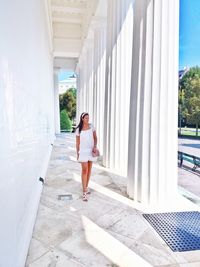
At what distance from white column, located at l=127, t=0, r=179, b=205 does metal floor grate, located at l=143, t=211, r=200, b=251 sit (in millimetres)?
362

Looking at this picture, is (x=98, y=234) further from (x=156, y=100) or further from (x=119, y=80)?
(x=119, y=80)

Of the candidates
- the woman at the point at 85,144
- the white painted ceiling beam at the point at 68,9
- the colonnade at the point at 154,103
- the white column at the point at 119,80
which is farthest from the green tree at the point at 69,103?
the colonnade at the point at 154,103

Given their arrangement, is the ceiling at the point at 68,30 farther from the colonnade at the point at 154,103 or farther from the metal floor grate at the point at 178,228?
the metal floor grate at the point at 178,228

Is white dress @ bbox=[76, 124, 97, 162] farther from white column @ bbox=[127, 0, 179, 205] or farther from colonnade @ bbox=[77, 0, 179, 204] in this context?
white column @ bbox=[127, 0, 179, 205]

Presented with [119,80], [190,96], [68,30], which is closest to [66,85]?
[68,30]

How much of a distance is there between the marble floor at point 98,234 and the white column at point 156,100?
1.27ft

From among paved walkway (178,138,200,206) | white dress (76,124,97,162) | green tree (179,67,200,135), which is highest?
green tree (179,67,200,135)

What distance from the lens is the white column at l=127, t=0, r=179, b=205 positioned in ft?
10.7

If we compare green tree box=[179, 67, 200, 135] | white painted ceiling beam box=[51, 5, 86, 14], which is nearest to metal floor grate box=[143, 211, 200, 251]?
green tree box=[179, 67, 200, 135]

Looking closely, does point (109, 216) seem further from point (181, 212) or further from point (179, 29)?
point (179, 29)

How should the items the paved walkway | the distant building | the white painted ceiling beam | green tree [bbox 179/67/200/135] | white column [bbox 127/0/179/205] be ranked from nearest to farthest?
white column [bbox 127/0/179/205] < green tree [bbox 179/67/200/135] < the paved walkway < the white painted ceiling beam < the distant building

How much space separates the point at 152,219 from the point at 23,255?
1600mm

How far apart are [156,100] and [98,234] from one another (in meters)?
1.88

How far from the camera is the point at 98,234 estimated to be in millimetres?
2598
